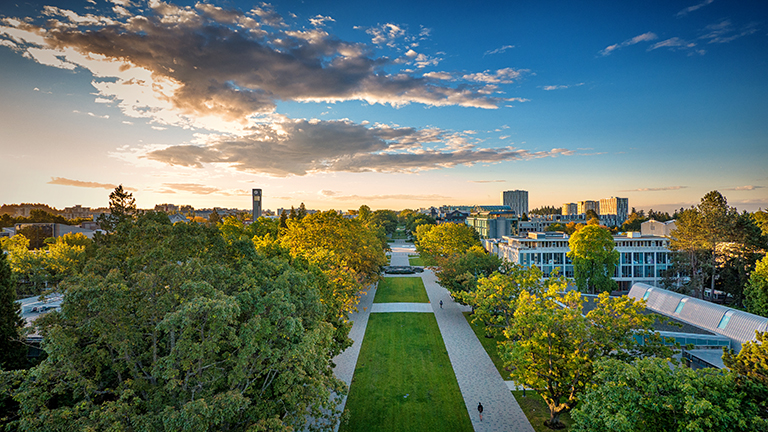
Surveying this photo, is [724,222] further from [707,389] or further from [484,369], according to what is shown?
[707,389]

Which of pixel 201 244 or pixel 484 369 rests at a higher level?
pixel 201 244

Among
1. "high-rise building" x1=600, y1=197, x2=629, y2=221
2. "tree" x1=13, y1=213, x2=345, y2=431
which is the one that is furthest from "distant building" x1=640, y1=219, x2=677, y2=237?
"high-rise building" x1=600, y1=197, x2=629, y2=221


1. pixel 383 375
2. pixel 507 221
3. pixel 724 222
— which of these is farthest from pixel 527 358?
pixel 507 221

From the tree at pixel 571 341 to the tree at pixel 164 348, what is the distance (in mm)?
9903

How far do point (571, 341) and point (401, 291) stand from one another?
117 feet

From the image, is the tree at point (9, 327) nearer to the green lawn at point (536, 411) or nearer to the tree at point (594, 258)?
the green lawn at point (536, 411)

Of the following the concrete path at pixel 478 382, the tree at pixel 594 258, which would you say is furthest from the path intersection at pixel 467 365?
the tree at pixel 594 258

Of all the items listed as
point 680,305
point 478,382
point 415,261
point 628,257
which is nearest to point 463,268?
point 478,382

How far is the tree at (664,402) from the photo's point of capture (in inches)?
391

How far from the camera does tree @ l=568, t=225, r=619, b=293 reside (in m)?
41.3

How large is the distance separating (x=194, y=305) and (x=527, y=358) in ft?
48.5

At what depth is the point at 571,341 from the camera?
16.1 metres

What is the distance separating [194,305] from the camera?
10.6 meters

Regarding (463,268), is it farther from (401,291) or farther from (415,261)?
(415,261)
